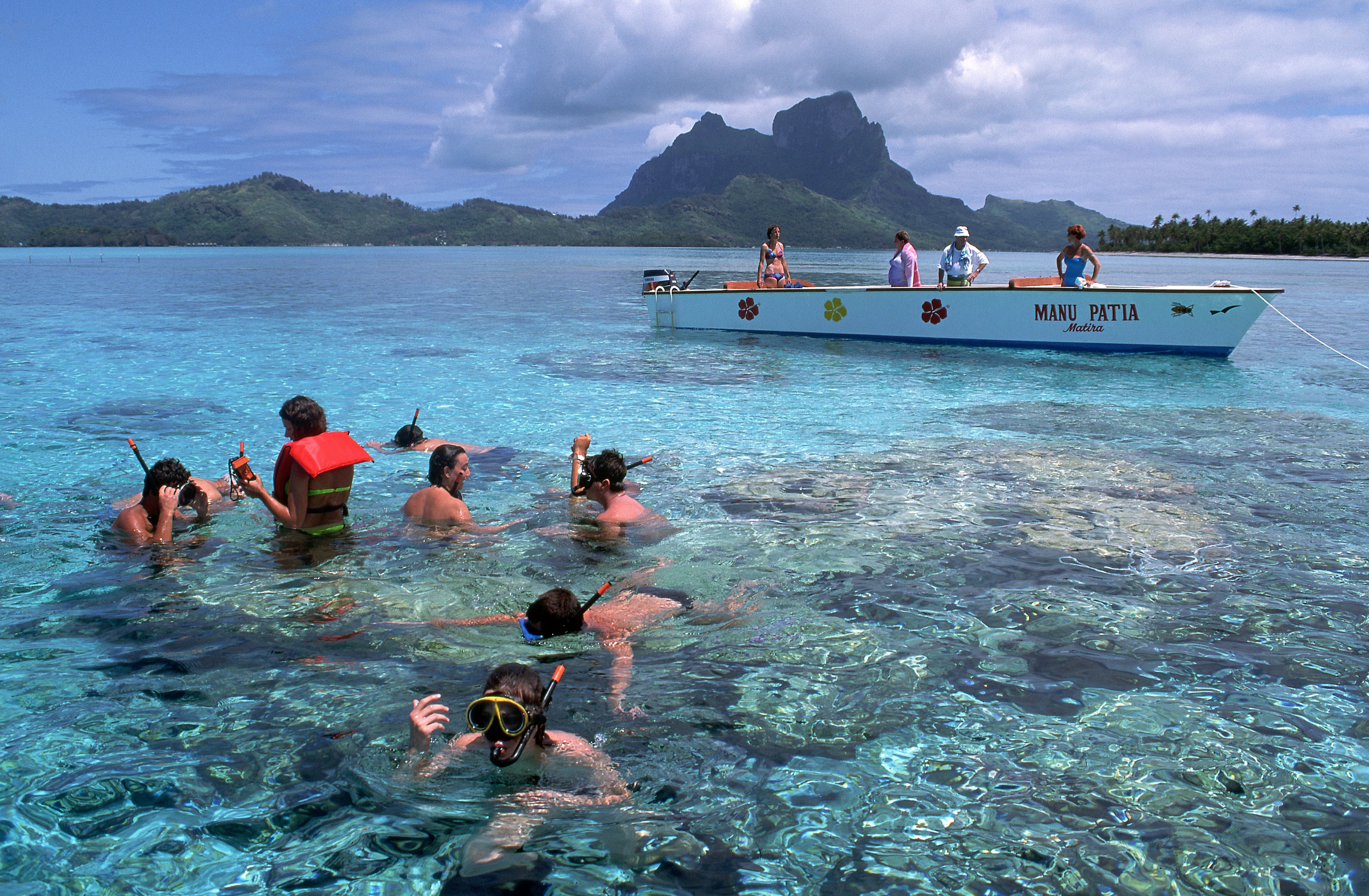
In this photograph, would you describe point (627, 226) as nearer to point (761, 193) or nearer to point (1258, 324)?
point (761, 193)

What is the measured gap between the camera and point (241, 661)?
4.12m

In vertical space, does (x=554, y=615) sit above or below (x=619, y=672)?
above

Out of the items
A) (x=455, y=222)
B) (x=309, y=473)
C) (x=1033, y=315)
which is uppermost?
(x=455, y=222)

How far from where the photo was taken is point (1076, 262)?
47.3 feet

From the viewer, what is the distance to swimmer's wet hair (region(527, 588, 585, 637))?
13.0 feet

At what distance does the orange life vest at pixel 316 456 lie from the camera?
5.38 meters

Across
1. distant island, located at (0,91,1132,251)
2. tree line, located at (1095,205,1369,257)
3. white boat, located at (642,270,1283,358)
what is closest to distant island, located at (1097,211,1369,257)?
tree line, located at (1095,205,1369,257)

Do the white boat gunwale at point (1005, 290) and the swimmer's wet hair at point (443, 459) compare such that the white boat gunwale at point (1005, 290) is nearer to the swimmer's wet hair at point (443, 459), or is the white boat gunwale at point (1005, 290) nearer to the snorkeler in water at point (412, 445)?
the snorkeler in water at point (412, 445)

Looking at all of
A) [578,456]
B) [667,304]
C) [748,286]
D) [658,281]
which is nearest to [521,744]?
[578,456]

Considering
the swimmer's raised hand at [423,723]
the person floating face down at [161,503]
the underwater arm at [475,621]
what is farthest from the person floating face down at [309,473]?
the swimmer's raised hand at [423,723]

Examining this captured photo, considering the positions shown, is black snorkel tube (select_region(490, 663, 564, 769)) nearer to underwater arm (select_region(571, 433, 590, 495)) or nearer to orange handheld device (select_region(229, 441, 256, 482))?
orange handheld device (select_region(229, 441, 256, 482))

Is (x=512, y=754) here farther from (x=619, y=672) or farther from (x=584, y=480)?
(x=584, y=480)

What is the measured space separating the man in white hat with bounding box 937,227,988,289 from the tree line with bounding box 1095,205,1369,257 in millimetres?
87450

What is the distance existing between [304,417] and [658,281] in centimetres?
1491
